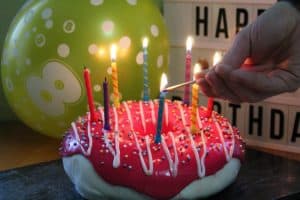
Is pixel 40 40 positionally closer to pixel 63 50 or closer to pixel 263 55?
pixel 63 50

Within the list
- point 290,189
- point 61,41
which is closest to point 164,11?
point 61,41

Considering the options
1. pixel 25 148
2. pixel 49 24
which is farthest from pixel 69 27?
pixel 25 148

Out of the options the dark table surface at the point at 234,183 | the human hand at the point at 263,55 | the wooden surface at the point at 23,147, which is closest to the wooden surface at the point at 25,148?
the wooden surface at the point at 23,147

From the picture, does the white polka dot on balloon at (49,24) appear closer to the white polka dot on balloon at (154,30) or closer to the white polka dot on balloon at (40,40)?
the white polka dot on balloon at (40,40)

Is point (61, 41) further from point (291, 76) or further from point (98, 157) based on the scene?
point (291, 76)

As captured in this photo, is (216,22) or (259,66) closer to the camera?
(259,66)

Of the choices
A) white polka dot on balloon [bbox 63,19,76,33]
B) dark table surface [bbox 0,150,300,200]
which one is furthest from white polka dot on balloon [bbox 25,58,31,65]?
dark table surface [bbox 0,150,300,200]

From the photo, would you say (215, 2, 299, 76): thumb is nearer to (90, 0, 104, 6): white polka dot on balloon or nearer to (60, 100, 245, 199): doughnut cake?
(60, 100, 245, 199): doughnut cake

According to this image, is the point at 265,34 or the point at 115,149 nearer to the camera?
the point at 265,34
